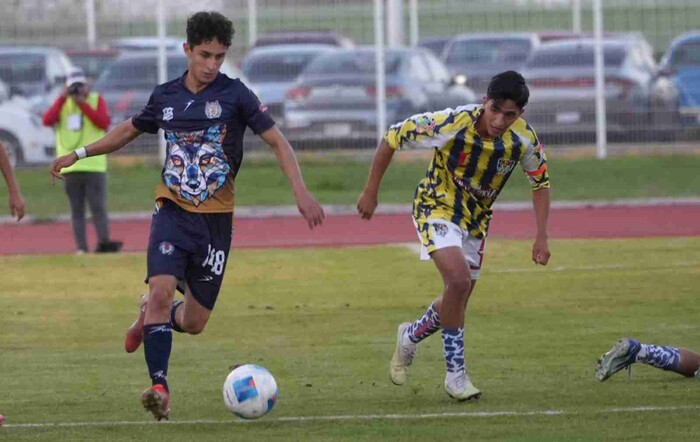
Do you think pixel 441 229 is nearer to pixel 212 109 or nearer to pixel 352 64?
pixel 212 109

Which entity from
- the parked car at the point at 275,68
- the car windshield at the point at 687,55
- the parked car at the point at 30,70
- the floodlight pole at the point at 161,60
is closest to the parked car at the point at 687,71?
the car windshield at the point at 687,55

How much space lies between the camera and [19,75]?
78.0 ft

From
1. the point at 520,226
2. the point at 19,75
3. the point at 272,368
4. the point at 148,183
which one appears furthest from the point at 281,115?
the point at 272,368

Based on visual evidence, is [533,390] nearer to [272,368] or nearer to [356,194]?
[272,368]

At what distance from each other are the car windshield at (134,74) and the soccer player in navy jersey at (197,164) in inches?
637

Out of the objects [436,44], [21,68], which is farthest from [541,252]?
[436,44]

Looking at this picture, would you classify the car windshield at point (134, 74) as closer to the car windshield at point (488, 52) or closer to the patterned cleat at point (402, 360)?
Answer: the car windshield at point (488, 52)

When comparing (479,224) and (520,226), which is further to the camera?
(520,226)

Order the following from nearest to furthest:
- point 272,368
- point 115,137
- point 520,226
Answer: point 115,137, point 272,368, point 520,226

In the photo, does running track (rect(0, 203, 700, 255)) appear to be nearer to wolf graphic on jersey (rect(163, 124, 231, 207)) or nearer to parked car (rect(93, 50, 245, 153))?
parked car (rect(93, 50, 245, 153))

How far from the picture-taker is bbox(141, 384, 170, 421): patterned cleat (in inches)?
288

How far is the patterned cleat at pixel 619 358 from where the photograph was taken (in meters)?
8.45

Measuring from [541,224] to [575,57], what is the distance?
16431 mm

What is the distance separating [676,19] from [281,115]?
6.47 metres
